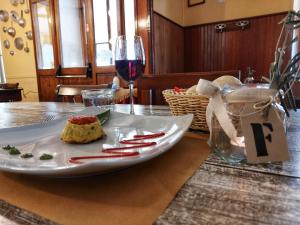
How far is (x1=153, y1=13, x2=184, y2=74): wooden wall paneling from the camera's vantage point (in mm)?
2896

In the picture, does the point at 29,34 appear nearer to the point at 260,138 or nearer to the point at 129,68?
the point at 129,68

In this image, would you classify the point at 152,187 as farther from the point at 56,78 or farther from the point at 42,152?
the point at 56,78

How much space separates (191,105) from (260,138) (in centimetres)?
23

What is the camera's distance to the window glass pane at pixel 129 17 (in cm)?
279

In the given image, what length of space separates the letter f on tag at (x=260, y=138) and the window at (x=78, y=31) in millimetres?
2673

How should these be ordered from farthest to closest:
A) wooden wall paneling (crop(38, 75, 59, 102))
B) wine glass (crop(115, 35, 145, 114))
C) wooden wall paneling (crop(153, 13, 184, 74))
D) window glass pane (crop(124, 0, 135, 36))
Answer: wooden wall paneling (crop(38, 75, 59, 102)) → wooden wall paneling (crop(153, 13, 184, 74)) → window glass pane (crop(124, 0, 135, 36)) → wine glass (crop(115, 35, 145, 114))

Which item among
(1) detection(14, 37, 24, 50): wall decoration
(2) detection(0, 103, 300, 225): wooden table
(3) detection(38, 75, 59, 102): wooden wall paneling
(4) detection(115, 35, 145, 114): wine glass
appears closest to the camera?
(2) detection(0, 103, 300, 225): wooden table

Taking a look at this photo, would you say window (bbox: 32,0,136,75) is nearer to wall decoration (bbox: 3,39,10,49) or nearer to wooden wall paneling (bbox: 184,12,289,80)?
wall decoration (bbox: 3,39,10,49)

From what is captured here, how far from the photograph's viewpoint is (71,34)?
3.48 meters

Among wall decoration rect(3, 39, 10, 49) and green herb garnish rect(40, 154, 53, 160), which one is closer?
green herb garnish rect(40, 154, 53, 160)

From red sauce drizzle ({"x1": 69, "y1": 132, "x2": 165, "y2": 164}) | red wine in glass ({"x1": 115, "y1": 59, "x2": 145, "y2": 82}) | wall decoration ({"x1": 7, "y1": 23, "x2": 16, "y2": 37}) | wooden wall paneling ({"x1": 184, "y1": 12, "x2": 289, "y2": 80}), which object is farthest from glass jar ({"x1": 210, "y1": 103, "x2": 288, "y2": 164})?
wall decoration ({"x1": 7, "y1": 23, "x2": 16, "y2": 37})

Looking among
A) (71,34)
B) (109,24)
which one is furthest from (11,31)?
(109,24)

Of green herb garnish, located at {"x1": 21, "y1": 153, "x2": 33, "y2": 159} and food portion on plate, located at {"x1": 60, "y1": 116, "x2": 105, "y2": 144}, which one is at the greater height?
food portion on plate, located at {"x1": 60, "y1": 116, "x2": 105, "y2": 144}

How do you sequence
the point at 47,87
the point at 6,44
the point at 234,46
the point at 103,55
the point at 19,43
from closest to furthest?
the point at 103,55
the point at 234,46
the point at 47,87
the point at 19,43
the point at 6,44
